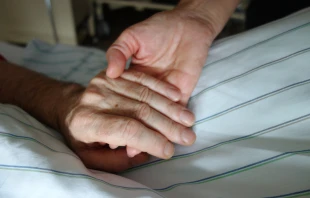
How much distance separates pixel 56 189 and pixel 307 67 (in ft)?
1.43

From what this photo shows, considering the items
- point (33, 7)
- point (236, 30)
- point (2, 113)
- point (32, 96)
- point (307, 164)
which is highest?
point (33, 7)

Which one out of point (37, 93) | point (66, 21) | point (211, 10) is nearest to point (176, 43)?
point (211, 10)

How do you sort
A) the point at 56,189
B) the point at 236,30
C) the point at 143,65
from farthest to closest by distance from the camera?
the point at 236,30, the point at 143,65, the point at 56,189

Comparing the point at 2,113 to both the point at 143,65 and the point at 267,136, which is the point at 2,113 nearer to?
the point at 143,65

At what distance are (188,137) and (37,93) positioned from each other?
1.25 ft

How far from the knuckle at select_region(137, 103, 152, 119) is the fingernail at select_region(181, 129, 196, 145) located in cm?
7

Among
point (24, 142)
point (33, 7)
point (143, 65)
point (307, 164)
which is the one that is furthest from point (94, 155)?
point (33, 7)

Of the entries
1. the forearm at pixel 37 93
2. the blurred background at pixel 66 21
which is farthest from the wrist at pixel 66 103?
the blurred background at pixel 66 21

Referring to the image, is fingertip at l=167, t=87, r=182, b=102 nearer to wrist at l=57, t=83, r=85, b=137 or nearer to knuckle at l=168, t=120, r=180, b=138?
knuckle at l=168, t=120, r=180, b=138

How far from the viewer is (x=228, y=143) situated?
0.47 m

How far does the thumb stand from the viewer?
54cm

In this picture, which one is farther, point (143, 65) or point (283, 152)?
point (143, 65)

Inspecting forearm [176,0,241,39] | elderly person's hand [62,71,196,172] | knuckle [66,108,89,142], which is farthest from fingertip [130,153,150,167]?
forearm [176,0,241,39]

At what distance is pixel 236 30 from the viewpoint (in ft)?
7.07
